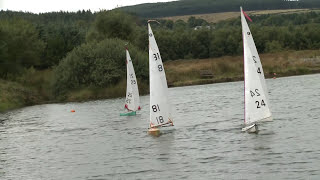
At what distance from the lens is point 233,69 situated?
4604 inches

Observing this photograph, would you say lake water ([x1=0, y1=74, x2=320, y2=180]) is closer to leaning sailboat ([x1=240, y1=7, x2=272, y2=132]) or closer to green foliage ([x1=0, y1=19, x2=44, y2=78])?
leaning sailboat ([x1=240, y1=7, x2=272, y2=132])

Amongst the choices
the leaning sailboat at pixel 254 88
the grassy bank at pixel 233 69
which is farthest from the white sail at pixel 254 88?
the grassy bank at pixel 233 69

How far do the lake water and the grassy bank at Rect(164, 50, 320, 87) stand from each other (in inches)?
2041

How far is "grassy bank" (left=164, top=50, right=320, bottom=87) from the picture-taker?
11100cm

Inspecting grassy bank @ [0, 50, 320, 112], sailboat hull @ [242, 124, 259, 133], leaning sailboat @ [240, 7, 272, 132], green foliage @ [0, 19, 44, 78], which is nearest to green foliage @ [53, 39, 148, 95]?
grassy bank @ [0, 50, 320, 112]

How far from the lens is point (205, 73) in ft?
383

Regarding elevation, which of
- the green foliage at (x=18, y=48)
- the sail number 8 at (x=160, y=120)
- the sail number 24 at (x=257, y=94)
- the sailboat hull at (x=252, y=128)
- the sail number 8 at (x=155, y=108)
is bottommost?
the sailboat hull at (x=252, y=128)

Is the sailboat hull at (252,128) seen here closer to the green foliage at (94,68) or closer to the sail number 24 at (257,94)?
the sail number 24 at (257,94)

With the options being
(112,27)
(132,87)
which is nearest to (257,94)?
(132,87)

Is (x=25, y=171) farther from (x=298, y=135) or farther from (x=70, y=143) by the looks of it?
(x=298, y=135)

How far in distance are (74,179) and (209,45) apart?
508ft

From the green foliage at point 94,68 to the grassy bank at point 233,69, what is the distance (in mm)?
13964

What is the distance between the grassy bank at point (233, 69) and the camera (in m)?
111

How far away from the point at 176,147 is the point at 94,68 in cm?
6505
